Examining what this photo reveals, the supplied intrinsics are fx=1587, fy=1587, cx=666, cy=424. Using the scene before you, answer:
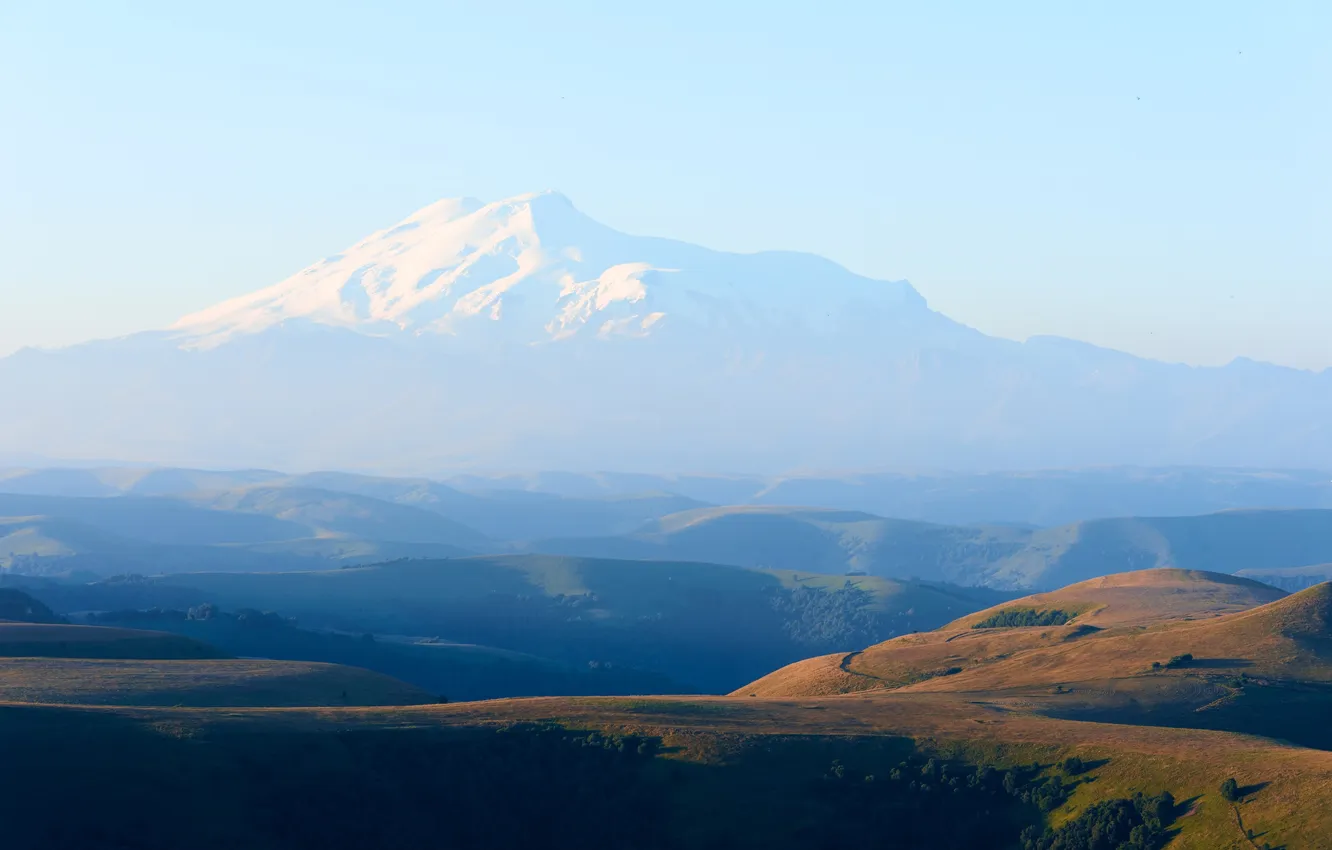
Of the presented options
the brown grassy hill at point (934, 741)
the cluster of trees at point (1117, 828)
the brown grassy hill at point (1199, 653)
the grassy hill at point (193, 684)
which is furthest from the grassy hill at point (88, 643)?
the cluster of trees at point (1117, 828)

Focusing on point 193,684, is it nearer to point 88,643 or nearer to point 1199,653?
point 88,643

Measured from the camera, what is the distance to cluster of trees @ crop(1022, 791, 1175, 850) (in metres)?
93.7

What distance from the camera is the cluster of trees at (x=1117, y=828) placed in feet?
307

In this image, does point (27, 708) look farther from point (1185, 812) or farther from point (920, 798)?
point (1185, 812)

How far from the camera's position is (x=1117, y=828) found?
95.0 m

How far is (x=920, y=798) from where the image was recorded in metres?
102

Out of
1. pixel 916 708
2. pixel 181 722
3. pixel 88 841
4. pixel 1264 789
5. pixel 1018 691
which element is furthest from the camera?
pixel 1018 691

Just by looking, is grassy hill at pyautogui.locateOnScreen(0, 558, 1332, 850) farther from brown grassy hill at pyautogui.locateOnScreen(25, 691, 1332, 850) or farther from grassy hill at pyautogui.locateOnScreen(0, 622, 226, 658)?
grassy hill at pyautogui.locateOnScreen(0, 622, 226, 658)

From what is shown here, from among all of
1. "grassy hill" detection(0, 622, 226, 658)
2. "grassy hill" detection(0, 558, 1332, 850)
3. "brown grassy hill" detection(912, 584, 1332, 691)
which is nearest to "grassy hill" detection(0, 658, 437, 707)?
"grassy hill" detection(0, 558, 1332, 850)

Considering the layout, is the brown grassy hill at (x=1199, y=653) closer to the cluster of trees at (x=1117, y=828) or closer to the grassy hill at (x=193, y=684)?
the cluster of trees at (x=1117, y=828)

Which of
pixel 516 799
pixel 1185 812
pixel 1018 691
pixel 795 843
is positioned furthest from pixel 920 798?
pixel 1018 691

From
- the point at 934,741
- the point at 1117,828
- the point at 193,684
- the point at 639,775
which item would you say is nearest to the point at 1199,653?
the point at 934,741

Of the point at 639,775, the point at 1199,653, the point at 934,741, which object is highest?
the point at 1199,653

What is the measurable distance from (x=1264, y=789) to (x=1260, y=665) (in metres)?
56.3
